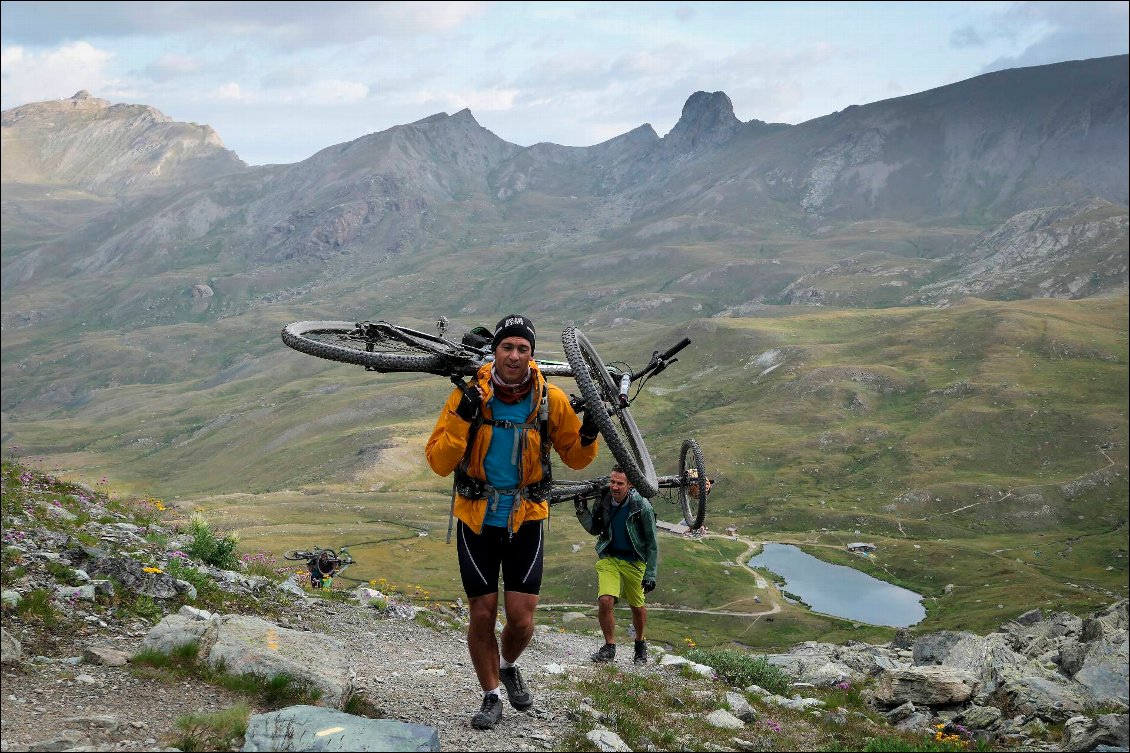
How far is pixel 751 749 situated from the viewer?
12406 millimetres

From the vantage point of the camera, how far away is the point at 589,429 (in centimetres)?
1141

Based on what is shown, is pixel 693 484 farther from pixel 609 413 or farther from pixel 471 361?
pixel 471 361

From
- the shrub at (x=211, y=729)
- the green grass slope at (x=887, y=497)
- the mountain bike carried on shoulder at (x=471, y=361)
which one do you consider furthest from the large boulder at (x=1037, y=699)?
the green grass slope at (x=887, y=497)

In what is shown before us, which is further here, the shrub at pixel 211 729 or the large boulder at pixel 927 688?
the large boulder at pixel 927 688

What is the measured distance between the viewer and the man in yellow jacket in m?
10.9

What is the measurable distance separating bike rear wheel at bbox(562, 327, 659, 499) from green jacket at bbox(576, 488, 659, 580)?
191 inches

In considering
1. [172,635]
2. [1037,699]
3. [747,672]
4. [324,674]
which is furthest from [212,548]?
[1037,699]

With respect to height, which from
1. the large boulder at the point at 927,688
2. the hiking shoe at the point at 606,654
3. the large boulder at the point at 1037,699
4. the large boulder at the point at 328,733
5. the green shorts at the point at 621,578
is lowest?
the large boulder at the point at 1037,699

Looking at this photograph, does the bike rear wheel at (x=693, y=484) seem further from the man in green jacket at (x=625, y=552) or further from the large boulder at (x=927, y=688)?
the large boulder at (x=927, y=688)

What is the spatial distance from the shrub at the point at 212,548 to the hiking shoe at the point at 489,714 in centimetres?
1024

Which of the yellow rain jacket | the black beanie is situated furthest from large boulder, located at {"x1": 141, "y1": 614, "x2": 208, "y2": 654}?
the black beanie

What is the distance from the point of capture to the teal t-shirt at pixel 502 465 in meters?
10.9

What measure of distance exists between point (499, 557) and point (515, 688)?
2.22m

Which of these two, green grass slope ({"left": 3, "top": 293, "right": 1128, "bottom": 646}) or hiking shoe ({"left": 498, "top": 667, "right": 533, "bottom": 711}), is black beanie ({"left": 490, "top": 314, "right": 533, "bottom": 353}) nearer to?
hiking shoe ({"left": 498, "top": 667, "right": 533, "bottom": 711})
